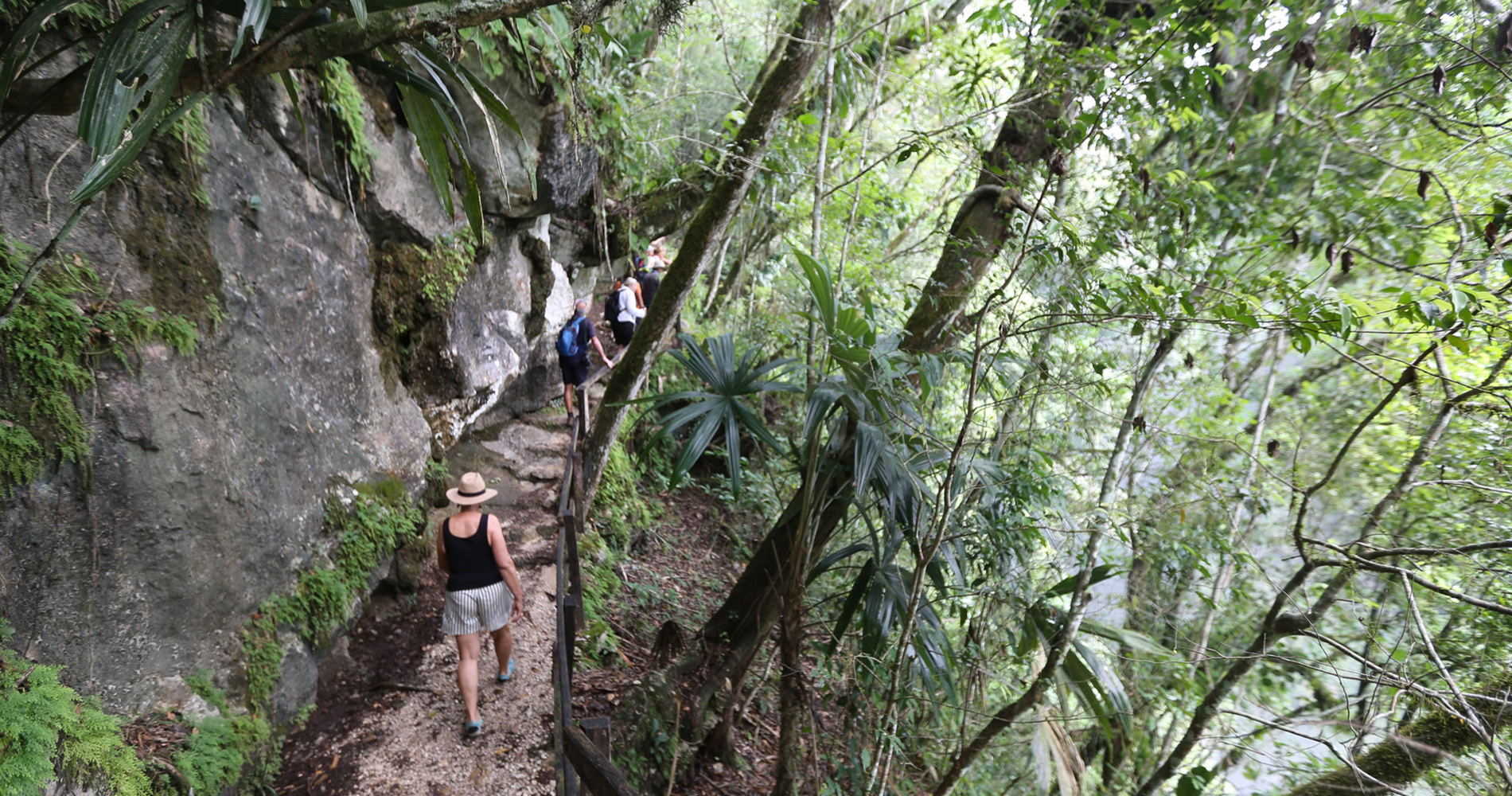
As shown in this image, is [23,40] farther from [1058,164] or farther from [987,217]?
[987,217]

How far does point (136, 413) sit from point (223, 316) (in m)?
0.79

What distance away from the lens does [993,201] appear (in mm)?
3980

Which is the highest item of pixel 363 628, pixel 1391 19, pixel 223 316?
pixel 1391 19

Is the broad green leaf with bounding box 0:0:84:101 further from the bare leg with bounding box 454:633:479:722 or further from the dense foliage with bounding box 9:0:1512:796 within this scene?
the bare leg with bounding box 454:633:479:722

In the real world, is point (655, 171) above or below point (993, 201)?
above

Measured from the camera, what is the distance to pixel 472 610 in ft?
12.8

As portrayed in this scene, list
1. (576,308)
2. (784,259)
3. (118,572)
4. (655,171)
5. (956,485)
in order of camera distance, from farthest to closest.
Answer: (784,259), (655,171), (576,308), (956,485), (118,572)

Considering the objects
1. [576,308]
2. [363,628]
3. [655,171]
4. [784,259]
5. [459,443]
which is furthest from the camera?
[784,259]

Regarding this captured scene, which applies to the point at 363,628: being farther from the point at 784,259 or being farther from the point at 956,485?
the point at 784,259

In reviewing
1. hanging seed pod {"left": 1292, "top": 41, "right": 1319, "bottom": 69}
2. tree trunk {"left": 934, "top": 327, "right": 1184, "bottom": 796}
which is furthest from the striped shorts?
hanging seed pod {"left": 1292, "top": 41, "right": 1319, "bottom": 69}

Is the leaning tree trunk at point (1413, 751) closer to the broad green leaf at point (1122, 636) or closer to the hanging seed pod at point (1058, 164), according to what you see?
the broad green leaf at point (1122, 636)

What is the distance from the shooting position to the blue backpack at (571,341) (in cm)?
747

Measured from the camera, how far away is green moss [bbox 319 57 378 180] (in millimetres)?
4738

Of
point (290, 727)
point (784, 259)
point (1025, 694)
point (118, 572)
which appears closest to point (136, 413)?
point (118, 572)
